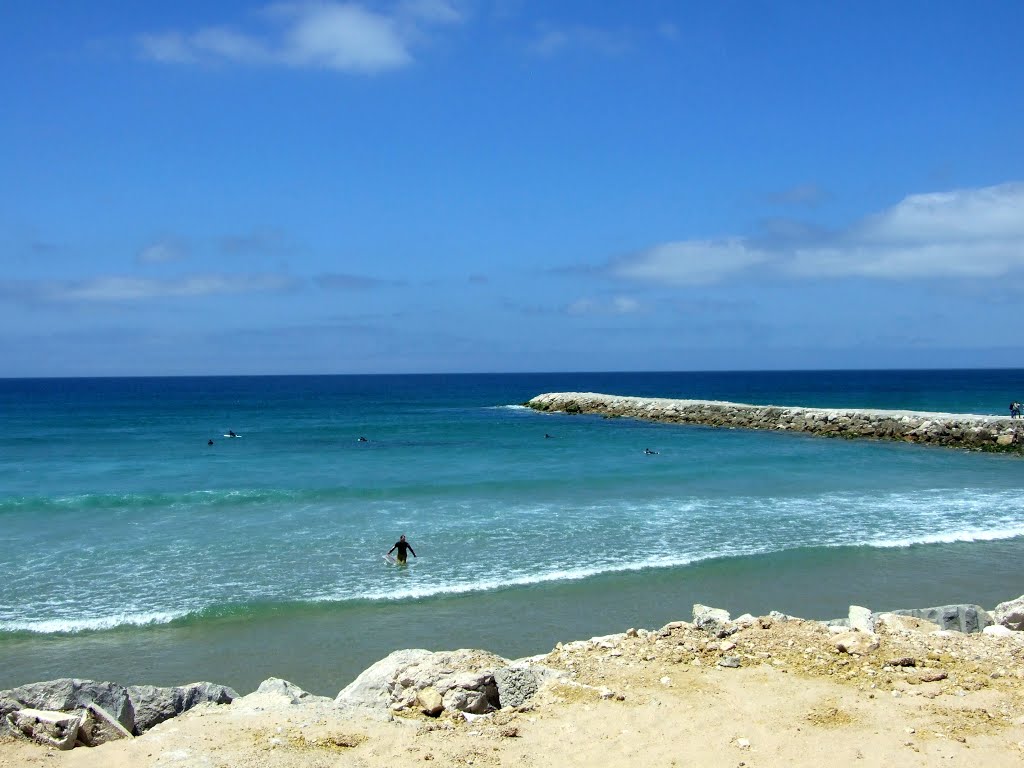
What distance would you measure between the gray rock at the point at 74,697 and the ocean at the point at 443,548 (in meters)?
3.40

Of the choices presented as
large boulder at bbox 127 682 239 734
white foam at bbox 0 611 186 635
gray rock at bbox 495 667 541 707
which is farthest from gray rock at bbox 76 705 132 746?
white foam at bbox 0 611 186 635

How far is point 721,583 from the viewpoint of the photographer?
15.2m

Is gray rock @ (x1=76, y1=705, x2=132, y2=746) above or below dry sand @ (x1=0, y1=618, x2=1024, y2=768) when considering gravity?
above

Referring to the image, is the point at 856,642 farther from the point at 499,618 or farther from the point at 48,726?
the point at 48,726

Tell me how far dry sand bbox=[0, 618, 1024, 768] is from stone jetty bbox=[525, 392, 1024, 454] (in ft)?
113

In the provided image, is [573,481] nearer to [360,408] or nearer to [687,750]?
[687,750]

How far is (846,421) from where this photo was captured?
45719mm

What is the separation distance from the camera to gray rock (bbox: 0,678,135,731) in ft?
23.7

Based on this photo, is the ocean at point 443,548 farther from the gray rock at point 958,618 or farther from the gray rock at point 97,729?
the gray rock at point 97,729

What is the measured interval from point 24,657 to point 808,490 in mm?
22207

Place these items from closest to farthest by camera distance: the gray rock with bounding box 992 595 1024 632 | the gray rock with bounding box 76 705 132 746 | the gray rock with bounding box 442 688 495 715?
1. the gray rock with bounding box 76 705 132 746
2. the gray rock with bounding box 442 688 495 715
3. the gray rock with bounding box 992 595 1024 632

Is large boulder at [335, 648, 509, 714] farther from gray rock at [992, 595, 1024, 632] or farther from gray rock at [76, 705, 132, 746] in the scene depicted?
gray rock at [992, 595, 1024, 632]

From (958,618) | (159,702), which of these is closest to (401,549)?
(159,702)

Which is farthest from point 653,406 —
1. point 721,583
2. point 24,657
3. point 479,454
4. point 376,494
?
point 24,657
